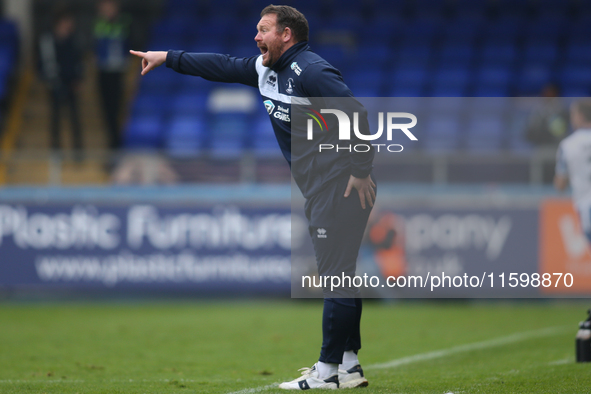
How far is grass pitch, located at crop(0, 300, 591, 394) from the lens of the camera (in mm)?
4680

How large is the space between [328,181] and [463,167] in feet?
22.0

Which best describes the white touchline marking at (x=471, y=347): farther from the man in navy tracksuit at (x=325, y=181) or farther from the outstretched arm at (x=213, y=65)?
the outstretched arm at (x=213, y=65)

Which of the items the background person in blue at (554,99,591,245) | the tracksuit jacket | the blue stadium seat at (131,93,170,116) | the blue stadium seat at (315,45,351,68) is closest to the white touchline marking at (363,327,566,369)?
the background person in blue at (554,99,591,245)

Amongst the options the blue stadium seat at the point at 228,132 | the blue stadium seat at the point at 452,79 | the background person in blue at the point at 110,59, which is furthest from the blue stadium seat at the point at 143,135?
the blue stadium seat at the point at 452,79

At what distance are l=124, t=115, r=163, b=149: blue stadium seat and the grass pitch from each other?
3.42 m

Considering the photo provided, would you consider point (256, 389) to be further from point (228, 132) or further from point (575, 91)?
point (575, 91)

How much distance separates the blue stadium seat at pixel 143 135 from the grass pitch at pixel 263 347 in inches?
135

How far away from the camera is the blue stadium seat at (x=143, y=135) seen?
13.5 metres

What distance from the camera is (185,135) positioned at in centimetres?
1353

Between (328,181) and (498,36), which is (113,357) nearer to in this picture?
(328,181)

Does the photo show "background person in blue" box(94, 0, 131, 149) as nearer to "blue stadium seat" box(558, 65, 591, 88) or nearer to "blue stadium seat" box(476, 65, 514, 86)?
"blue stadium seat" box(476, 65, 514, 86)

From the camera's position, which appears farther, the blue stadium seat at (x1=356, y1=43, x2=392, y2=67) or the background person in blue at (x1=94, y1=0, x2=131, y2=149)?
the blue stadium seat at (x1=356, y1=43, x2=392, y2=67)

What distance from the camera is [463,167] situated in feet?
35.0

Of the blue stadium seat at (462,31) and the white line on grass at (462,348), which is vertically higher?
the blue stadium seat at (462,31)
